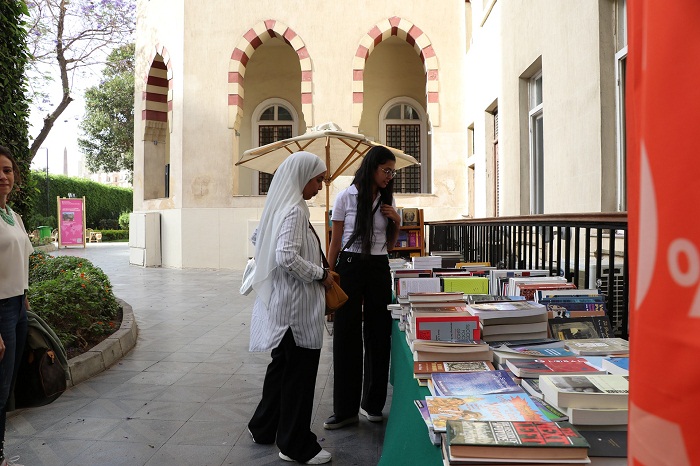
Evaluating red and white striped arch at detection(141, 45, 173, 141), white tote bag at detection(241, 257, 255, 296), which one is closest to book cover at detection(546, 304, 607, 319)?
white tote bag at detection(241, 257, 255, 296)

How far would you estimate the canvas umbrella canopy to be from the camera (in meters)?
8.73

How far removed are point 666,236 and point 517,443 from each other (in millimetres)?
777

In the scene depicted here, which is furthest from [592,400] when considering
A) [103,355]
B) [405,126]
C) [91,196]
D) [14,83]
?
[91,196]

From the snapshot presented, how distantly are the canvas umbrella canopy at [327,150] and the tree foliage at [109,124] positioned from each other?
2069cm

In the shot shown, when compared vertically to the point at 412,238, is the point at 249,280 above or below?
below

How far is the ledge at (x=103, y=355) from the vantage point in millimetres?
5016

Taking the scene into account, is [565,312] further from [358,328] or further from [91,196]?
[91,196]

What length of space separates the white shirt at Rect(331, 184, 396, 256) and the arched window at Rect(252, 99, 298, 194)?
14417 mm

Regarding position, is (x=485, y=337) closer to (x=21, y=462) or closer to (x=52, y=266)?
(x=21, y=462)

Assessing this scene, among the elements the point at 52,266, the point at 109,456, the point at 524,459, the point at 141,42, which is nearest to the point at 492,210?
the point at 52,266

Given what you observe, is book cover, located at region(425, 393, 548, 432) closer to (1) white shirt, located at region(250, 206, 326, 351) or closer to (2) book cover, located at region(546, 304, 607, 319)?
(2) book cover, located at region(546, 304, 607, 319)

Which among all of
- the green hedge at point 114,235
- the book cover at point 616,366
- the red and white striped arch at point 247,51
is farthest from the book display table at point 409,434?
the green hedge at point 114,235

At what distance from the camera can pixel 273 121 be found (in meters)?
18.2

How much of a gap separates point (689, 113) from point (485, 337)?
6.16 feet
